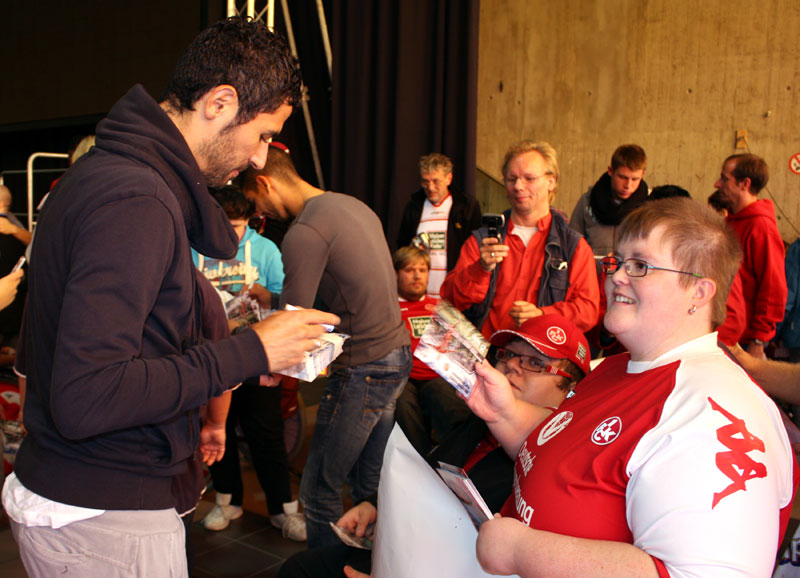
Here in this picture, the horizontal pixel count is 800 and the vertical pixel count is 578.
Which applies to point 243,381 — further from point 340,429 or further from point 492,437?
point 340,429

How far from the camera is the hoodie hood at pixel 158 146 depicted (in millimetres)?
1145

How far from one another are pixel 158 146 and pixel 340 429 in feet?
5.19

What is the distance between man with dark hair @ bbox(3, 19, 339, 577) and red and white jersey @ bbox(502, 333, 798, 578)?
0.53 m

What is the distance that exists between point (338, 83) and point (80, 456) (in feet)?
16.9

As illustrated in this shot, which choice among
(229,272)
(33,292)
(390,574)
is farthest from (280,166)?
(390,574)

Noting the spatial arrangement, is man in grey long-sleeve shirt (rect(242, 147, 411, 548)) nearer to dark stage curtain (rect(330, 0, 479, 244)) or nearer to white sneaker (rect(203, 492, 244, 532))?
white sneaker (rect(203, 492, 244, 532))

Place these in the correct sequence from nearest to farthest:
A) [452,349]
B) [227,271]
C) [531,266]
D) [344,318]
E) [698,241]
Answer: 1. [698,241]
2. [452,349]
3. [344,318]
4. [531,266]
5. [227,271]

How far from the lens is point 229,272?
3.34 m

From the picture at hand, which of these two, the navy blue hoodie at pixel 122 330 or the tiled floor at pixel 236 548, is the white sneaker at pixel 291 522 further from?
the navy blue hoodie at pixel 122 330

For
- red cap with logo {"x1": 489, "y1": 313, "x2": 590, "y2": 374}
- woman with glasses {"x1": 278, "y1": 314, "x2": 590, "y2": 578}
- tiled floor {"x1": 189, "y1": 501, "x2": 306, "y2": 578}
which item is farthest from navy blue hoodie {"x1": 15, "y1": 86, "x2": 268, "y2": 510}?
tiled floor {"x1": 189, "y1": 501, "x2": 306, "y2": 578}

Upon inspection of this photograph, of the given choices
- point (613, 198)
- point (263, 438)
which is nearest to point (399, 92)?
point (613, 198)

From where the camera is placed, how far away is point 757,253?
368 centimetres

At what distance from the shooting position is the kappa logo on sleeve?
38.4 inches

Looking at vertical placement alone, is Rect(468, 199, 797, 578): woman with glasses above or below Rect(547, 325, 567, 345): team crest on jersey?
above
